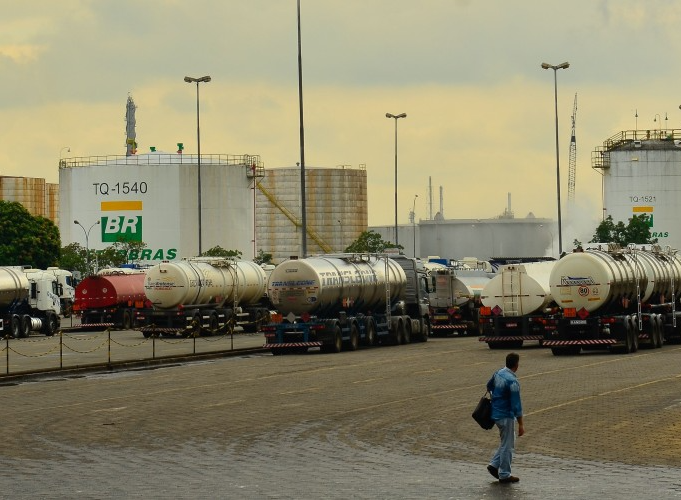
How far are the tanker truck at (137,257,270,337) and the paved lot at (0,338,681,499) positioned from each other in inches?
901

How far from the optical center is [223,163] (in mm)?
144125

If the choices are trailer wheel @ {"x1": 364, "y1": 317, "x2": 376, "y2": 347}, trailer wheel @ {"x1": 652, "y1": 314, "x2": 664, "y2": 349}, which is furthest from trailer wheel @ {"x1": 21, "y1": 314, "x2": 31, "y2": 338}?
trailer wheel @ {"x1": 652, "y1": 314, "x2": 664, "y2": 349}

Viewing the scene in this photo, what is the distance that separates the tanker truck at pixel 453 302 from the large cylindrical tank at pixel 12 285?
17.9 m

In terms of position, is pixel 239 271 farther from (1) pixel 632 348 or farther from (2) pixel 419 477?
(2) pixel 419 477

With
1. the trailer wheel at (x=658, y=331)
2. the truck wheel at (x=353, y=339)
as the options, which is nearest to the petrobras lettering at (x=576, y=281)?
the trailer wheel at (x=658, y=331)

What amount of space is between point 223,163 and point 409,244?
4564 cm

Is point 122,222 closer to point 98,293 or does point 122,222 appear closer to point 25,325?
point 98,293

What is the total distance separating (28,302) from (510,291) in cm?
2770

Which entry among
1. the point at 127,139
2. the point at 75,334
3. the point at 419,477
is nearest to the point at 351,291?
the point at 75,334

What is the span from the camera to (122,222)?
143 meters

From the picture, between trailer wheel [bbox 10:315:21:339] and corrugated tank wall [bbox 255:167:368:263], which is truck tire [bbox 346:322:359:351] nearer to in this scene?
trailer wheel [bbox 10:315:21:339]

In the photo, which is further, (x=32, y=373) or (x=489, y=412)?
(x=32, y=373)

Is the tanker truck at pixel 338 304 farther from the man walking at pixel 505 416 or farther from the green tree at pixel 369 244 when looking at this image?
the green tree at pixel 369 244

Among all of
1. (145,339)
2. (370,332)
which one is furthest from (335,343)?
(145,339)
